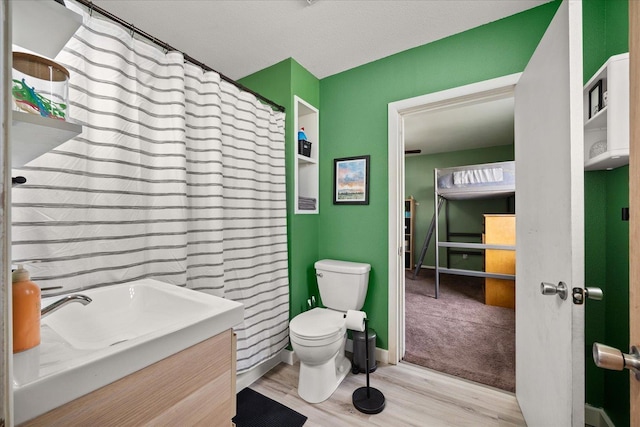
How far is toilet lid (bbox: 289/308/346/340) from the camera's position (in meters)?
1.62

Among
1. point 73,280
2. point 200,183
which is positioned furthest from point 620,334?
point 73,280

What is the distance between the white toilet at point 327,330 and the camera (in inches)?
64.1

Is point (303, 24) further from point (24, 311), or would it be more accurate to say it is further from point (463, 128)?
point (463, 128)

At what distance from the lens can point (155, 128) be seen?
1.36 metres

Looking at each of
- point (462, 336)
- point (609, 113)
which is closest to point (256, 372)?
point (462, 336)

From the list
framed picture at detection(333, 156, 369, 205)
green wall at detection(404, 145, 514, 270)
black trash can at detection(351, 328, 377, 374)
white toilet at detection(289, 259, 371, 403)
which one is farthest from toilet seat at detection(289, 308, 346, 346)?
green wall at detection(404, 145, 514, 270)

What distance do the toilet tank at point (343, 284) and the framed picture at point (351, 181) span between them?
0.56 m

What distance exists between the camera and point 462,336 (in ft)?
8.33

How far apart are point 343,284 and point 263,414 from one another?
3.16 ft

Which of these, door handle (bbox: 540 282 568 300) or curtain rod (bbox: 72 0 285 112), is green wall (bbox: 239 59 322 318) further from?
door handle (bbox: 540 282 568 300)

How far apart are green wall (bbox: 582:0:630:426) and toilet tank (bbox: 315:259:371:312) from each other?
129cm

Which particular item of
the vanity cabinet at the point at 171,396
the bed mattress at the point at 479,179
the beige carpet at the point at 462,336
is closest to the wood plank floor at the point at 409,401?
the beige carpet at the point at 462,336

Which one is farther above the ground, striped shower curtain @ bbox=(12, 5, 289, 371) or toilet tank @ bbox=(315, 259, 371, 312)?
striped shower curtain @ bbox=(12, 5, 289, 371)

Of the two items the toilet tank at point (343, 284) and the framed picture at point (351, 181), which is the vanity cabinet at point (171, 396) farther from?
the framed picture at point (351, 181)
